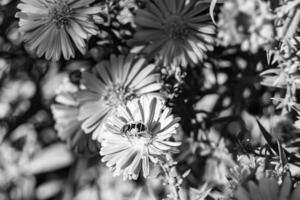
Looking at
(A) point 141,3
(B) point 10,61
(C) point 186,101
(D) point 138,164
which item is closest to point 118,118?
(D) point 138,164

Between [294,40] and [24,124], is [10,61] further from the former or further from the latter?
[294,40]

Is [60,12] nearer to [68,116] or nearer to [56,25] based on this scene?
[56,25]

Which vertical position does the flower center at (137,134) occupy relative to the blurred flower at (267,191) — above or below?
above

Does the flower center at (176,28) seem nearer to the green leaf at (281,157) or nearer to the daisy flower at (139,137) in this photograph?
the daisy flower at (139,137)

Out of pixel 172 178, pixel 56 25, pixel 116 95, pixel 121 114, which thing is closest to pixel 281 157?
pixel 172 178

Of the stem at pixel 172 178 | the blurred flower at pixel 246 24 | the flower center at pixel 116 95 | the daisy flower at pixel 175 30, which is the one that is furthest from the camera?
the flower center at pixel 116 95

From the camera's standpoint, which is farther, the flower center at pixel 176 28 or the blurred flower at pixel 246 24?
the flower center at pixel 176 28

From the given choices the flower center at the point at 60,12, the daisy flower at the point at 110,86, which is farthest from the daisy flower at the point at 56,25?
the daisy flower at the point at 110,86

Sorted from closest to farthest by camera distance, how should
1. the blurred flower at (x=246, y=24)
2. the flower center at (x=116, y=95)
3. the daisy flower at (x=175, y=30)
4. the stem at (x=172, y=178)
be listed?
the blurred flower at (x=246, y=24) < the stem at (x=172, y=178) < the daisy flower at (x=175, y=30) < the flower center at (x=116, y=95)

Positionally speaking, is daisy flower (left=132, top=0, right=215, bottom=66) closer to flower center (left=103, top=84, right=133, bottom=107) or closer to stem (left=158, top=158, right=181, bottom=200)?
flower center (left=103, top=84, right=133, bottom=107)
